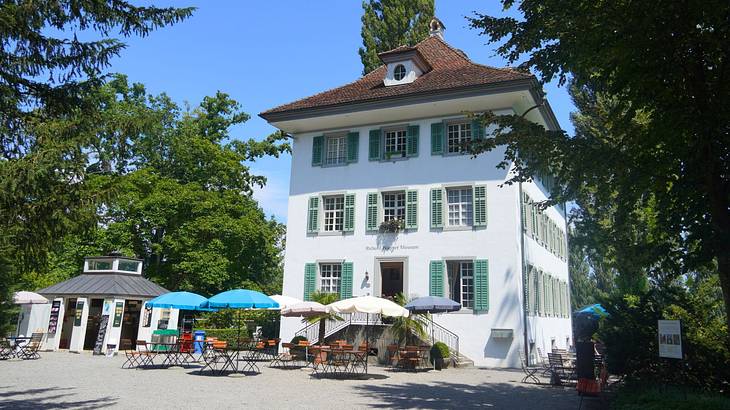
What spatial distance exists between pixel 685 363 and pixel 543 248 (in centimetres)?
1468

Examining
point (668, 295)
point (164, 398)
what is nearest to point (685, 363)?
point (668, 295)

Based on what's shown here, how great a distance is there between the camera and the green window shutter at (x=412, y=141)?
22.4 metres

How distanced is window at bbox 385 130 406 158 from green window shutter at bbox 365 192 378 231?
1.70 m

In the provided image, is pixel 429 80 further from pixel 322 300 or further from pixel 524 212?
pixel 322 300

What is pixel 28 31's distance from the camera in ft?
25.3

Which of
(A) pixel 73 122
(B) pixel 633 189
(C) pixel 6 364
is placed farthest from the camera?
(C) pixel 6 364

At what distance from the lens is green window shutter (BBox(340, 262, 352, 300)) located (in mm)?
22109

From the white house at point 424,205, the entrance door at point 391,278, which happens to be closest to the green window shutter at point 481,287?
the white house at point 424,205

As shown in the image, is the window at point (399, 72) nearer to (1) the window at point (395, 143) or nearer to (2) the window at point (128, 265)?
(1) the window at point (395, 143)

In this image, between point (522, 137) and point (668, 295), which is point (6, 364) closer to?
point (522, 137)

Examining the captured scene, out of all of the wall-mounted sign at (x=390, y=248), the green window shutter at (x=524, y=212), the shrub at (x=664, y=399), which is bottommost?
the shrub at (x=664, y=399)

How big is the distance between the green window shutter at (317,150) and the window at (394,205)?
3339 millimetres

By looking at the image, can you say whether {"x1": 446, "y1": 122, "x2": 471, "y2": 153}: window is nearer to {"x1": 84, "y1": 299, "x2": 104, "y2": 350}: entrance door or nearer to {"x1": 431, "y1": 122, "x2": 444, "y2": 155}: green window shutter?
{"x1": 431, "y1": 122, "x2": 444, "y2": 155}: green window shutter

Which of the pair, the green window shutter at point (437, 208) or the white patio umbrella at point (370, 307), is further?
the green window shutter at point (437, 208)
